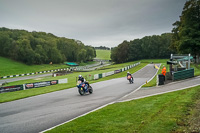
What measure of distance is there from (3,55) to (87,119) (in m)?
92.2

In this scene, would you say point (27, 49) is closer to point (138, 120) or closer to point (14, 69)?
point (14, 69)

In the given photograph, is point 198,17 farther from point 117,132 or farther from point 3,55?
point 3,55

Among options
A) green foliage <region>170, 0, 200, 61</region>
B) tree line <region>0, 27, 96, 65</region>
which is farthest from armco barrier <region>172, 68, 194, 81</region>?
tree line <region>0, 27, 96, 65</region>

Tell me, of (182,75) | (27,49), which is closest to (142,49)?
(27,49)

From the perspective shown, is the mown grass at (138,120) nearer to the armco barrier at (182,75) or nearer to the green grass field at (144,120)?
the green grass field at (144,120)

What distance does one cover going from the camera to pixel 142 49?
104812 mm

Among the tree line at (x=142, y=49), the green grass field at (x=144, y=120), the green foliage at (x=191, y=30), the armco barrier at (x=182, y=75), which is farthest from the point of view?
the tree line at (x=142, y=49)

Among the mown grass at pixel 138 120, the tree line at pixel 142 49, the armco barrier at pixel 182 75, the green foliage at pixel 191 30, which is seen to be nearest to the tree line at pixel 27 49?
the tree line at pixel 142 49

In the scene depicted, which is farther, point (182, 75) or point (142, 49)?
point (142, 49)

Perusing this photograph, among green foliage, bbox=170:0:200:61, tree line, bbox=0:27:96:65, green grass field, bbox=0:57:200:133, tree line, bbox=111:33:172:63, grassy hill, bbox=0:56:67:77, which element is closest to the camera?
green grass field, bbox=0:57:200:133

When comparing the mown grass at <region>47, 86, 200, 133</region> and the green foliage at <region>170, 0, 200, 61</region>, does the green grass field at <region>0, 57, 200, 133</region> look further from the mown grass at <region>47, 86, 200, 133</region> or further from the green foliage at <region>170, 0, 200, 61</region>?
the green foliage at <region>170, 0, 200, 61</region>

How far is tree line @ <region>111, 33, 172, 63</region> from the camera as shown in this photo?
3891 inches

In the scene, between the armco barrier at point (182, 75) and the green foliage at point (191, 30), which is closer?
the armco barrier at point (182, 75)

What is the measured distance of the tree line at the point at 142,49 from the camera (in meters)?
98.8
